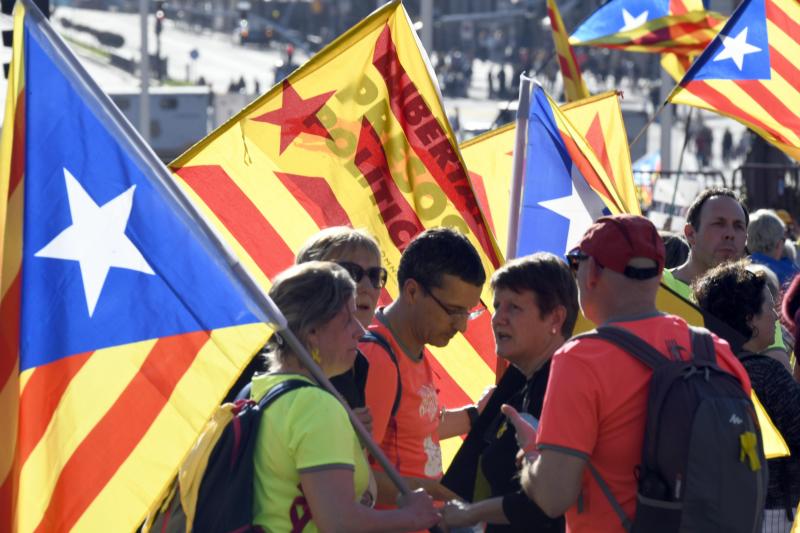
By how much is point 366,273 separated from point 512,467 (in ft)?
2.38

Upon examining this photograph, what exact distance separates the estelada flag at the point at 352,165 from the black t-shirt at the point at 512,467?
1358mm

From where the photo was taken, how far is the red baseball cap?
11.5ft

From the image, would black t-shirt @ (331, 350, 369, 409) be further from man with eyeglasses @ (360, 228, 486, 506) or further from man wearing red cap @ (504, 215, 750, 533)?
man wearing red cap @ (504, 215, 750, 533)

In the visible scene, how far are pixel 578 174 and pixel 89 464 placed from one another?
255cm

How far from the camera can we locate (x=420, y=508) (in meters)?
3.69

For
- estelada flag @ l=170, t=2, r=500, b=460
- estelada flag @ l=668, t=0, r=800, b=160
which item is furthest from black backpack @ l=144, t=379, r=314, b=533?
estelada flag @ l=668, t=0, r=800, b=160

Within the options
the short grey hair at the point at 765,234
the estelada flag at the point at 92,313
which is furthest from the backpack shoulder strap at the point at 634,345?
the short grey hair at the point at 765,234

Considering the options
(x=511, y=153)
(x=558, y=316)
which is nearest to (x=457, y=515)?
(x=558, y=316)

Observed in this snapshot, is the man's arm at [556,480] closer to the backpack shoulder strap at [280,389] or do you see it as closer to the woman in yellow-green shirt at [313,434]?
the woman in yellow-green shirt at [313,434]

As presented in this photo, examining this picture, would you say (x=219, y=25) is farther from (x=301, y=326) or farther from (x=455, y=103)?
(x=301, y=326)

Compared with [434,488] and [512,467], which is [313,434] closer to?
[512,467]

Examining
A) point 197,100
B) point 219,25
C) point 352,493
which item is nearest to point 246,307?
point 352,493

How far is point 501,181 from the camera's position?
7.00m

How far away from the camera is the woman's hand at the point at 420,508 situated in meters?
3.65
